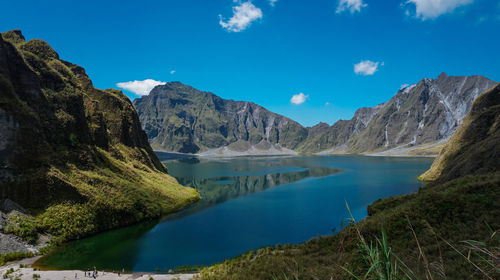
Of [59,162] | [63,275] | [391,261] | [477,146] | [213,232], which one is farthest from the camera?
[477,146]

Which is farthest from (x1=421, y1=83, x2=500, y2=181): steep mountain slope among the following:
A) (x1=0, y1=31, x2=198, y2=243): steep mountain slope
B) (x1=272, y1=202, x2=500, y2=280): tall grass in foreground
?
(x1=0, y1=31, x2=198, y2=243): steep mountain slope

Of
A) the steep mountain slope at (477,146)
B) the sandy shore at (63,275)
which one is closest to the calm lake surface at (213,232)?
the sandy shore at (63,275)

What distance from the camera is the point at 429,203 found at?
92.0 ft

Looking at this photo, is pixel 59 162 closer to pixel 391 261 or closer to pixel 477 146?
pixel 391 261

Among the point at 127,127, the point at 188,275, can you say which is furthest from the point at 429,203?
the point at 127,127

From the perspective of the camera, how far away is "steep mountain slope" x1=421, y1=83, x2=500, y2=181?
1895 inches

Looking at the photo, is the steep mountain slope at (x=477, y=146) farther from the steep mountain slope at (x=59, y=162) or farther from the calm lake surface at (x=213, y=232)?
the steep mountain slope at (x=59, y=162)

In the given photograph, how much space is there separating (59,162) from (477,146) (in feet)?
296

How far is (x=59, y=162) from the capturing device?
4591cm

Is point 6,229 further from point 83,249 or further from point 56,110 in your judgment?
point 56,110

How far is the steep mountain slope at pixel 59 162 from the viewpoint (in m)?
38.8

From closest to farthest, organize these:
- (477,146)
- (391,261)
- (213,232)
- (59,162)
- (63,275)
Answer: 1. (391,261)
2. (63,275)
3. (213,232)
4. (59,162)
5. (477,146)

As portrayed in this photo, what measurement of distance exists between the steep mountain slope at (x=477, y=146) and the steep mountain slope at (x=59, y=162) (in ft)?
209

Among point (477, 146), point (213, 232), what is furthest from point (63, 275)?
point (477, 146)
